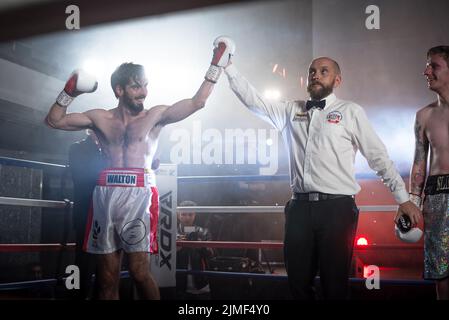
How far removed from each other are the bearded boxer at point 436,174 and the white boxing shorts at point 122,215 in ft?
4.45

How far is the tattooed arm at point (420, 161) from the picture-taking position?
2.18 m

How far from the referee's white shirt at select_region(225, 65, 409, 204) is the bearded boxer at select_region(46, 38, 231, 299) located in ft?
1.91

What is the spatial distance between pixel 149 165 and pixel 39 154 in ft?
15.9

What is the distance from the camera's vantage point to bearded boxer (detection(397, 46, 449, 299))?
2.02 meters

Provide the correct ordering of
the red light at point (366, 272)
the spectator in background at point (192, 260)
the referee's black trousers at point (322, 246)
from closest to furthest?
the referee's black trousers at point (322, 246) → the red light at point (366, 272) → the spectator in background at point (192, 260)

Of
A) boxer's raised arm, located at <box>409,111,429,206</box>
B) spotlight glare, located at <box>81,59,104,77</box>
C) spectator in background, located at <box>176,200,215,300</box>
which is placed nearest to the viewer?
boxer's raised arm, located at <box>409,111,429,206</box>

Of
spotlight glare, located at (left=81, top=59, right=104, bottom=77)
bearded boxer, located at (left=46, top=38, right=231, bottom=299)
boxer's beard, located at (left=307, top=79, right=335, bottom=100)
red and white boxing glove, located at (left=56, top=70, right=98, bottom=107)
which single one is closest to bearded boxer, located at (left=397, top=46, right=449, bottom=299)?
boxer's beard, located at (left=307, top=79, right=335, bottom=100)

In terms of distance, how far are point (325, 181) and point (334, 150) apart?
0.55ft

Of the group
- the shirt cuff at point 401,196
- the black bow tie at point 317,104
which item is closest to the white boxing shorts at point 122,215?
the black bow tie at point 317,104

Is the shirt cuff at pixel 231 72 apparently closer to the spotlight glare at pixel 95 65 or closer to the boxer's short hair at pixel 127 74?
the boxer's short hair at pixel 127 74

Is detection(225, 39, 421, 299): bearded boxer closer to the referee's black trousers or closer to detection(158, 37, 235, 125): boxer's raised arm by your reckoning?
the referee's black trousers

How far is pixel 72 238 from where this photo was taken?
6895 mm
